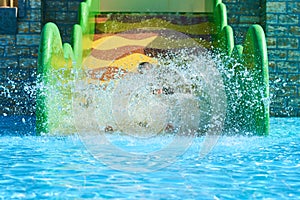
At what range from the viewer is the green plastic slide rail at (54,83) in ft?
18.3

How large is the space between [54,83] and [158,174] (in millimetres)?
2406

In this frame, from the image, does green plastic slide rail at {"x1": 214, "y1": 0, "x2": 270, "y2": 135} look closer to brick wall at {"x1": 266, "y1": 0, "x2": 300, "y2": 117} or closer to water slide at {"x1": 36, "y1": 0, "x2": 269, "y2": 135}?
water slide at {"x1": 36, "y1": 0, "x2": 269, "y2": 135}

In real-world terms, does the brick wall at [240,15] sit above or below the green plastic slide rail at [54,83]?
above

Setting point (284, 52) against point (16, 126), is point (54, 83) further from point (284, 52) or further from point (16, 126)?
point (284, 52)

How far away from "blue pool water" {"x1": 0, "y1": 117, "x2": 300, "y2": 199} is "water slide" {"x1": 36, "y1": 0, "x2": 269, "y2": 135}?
653mm

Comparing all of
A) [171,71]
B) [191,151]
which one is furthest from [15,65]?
[191,151]

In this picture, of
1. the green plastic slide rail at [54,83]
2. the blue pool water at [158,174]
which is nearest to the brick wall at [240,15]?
the green plastic slide rail at [54,83]

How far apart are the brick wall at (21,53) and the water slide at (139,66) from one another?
1152 millimetres

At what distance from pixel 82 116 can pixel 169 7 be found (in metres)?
4.48

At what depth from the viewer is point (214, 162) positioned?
4137mm

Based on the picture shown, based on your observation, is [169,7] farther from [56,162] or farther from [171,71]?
[56,162]

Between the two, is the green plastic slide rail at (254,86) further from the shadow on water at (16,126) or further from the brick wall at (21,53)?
the brick wall at (21,53)

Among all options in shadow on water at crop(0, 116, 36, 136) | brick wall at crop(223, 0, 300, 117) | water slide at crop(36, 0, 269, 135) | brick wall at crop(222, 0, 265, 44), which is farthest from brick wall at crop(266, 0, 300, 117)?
shadow on water at crop(0, 116, 36, 136)

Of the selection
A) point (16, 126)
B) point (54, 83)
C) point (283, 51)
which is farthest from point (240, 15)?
point (54, 83)
